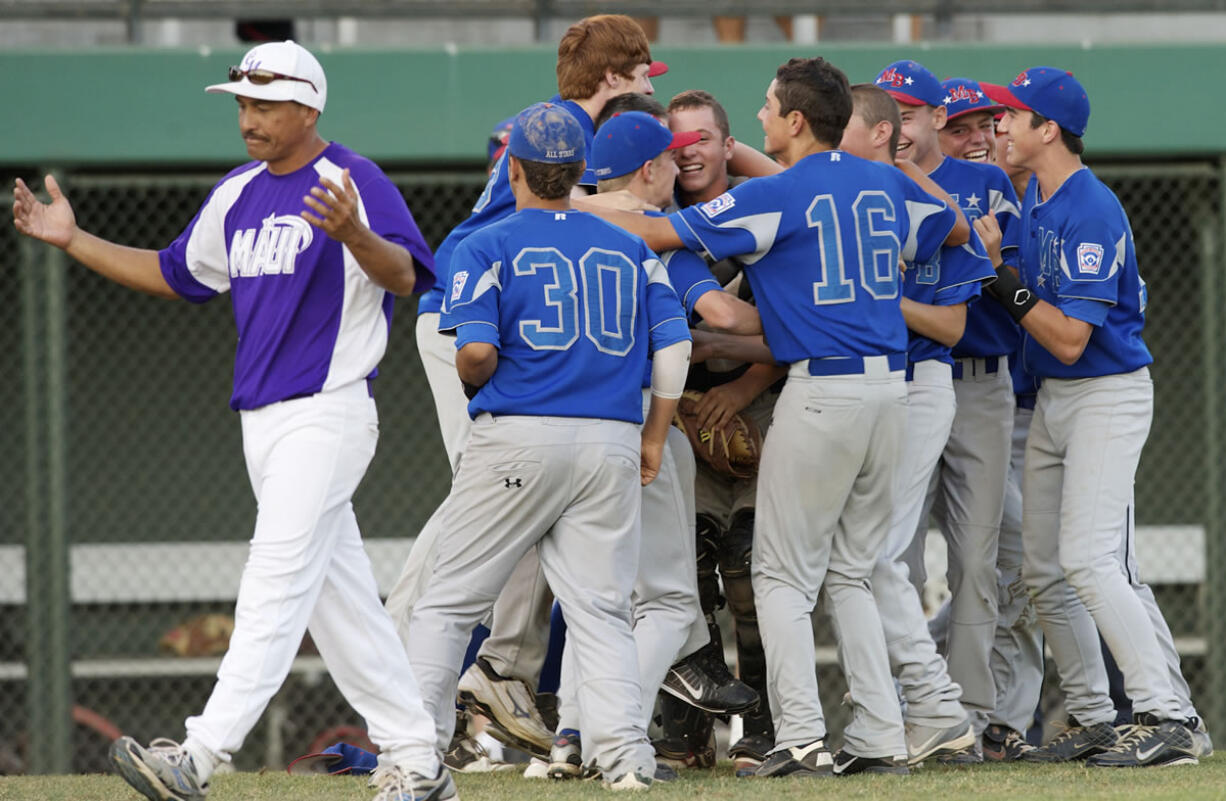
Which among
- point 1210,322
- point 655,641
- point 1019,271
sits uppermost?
point 1019,271

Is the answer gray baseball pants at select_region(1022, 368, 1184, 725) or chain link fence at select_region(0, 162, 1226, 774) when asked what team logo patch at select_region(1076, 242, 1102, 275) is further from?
chain link fence at select_region(0, 162, 1226, 774)

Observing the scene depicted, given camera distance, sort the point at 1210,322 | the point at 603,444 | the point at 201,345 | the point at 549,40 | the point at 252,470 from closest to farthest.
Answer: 1. the point at 252,470
2. the point at 603,444
3. the point at 1210,322
4. the point at 549,40
5. the point at 201,345

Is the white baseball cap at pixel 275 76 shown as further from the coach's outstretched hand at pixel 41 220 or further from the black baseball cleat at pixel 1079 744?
the black baseball cleat at pixel 1079 744

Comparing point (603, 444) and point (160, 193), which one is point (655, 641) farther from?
point (160, 193)

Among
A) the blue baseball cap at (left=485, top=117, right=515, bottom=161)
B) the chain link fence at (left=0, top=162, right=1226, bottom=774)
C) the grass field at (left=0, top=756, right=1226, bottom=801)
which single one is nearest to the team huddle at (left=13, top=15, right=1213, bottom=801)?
the grass field at (left=0, top=756, right=1226, bottom=801)

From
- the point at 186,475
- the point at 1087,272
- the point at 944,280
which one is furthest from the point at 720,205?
the point at 186,475

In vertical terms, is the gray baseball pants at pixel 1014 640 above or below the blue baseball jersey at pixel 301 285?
below

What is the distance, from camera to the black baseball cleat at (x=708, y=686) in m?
4.36

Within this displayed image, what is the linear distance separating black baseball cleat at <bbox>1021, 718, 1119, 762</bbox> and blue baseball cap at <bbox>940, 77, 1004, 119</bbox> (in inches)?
82.0

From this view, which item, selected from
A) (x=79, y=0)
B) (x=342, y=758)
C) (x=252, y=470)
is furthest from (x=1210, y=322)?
(x=79, y=0)

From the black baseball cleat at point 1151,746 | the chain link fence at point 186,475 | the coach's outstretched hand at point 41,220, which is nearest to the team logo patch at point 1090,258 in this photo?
the black baseball cleat at point 1151,746

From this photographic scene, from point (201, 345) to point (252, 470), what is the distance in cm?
509

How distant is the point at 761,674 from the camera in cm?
477

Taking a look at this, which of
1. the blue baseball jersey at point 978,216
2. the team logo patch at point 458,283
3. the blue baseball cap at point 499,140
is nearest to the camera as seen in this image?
the team logo patch at point 458,283
